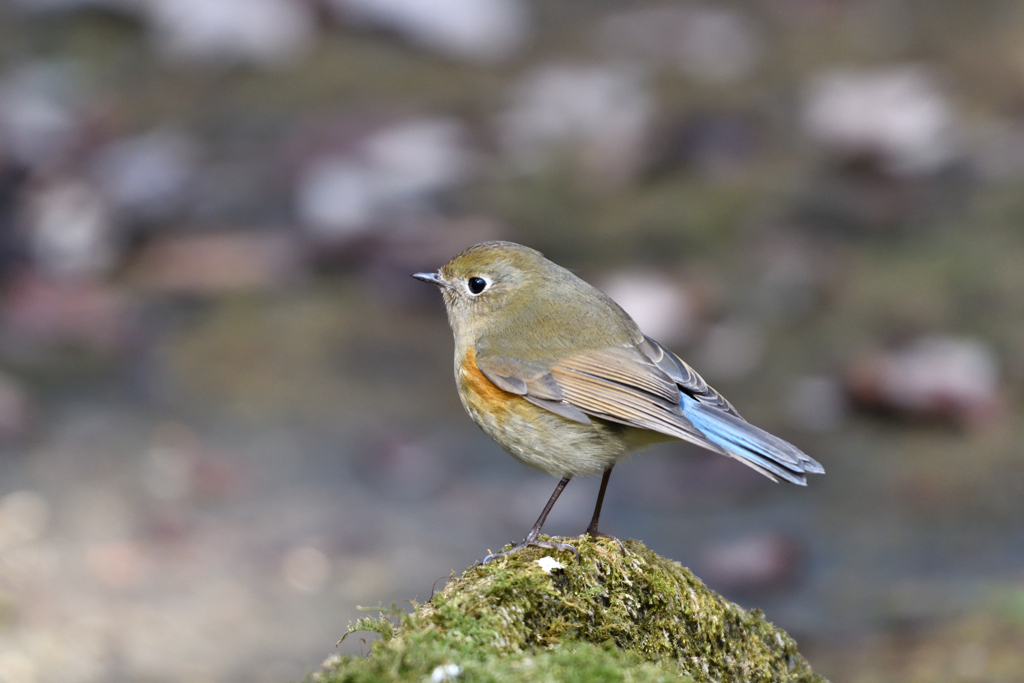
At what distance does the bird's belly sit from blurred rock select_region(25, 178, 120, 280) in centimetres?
398

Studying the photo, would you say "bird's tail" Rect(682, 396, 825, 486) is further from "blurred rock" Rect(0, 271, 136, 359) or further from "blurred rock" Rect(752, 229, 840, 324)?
"blurred rock" Rect(0, 271, 136, 359)

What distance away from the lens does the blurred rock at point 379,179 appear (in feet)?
20.9

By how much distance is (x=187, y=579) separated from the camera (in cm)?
422

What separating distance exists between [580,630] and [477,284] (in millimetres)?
1390

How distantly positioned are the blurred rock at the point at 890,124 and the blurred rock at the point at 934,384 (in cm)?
183

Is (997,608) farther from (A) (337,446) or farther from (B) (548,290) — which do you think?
(A) (337,446)

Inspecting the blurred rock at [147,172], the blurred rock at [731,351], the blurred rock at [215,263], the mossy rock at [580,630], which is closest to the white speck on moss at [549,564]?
the mossy rock at [580,630]

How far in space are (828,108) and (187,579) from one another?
4.95 meters

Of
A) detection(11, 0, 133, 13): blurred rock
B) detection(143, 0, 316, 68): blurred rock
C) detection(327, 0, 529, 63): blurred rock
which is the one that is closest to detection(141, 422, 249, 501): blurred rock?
detection(143, 0, 316, 68): blurred rock

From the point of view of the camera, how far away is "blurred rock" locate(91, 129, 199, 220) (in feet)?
21.3

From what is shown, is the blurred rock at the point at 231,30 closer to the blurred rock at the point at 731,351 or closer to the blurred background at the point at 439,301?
the blurred background at the point at 439,301

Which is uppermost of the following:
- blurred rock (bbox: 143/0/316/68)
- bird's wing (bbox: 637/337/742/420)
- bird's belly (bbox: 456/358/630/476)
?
blurred rock (bbox: 143/0/316/68)

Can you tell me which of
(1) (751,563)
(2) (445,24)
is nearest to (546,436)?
(1) (751,563)

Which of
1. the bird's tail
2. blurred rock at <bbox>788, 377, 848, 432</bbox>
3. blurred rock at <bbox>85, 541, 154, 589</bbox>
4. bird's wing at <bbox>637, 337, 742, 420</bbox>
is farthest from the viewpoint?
blurred rock at <bbox>788, 377, 848, 432</bbox>
